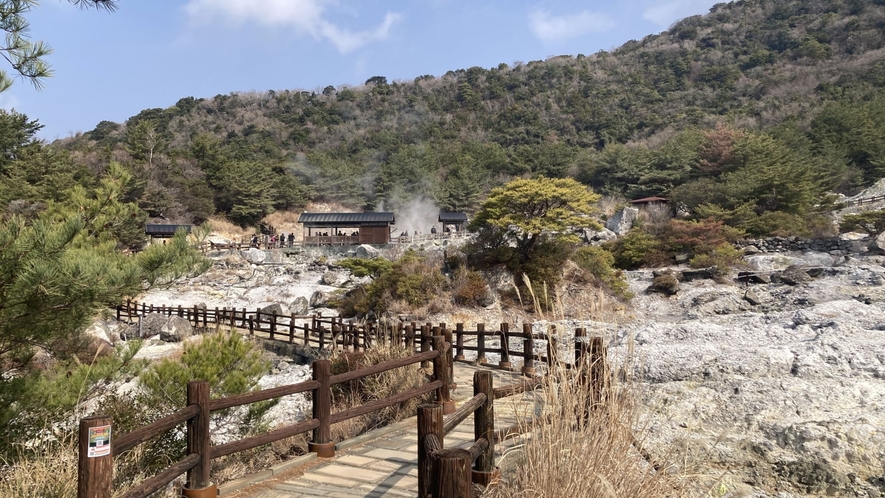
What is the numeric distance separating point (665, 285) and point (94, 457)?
22.2 meters

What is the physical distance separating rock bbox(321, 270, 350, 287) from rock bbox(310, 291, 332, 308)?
2.43m

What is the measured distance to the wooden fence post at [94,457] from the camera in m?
2.59

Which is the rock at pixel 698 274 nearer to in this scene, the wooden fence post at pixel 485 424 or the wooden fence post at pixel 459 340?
the wooden fence post at pixel 459 340

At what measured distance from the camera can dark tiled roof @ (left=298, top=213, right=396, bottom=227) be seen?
3616 centimetres

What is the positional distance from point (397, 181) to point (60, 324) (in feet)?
161

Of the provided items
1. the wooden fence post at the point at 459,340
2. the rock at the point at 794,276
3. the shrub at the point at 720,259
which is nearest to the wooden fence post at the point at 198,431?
the wooden fence post at the point at 459,340

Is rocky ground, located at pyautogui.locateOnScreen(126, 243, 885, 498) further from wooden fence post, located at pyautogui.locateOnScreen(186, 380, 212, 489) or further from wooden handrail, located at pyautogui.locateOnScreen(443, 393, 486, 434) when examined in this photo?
wooden fence post, located at pyautogui.locateOnScreen(186, 380, 212, 489)

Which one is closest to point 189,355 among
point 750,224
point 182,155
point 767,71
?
point 750,224

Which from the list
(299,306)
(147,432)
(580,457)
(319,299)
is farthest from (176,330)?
(580,457)

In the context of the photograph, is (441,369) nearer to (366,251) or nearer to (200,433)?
(200,433)

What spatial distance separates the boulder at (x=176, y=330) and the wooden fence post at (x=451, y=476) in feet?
58.7

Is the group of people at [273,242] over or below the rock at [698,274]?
over

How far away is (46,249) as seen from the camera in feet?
12.7

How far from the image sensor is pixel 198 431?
3.71 meters
